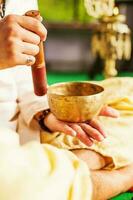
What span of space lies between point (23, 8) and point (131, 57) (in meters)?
2.38

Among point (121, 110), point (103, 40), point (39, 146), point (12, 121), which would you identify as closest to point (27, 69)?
point (12, 121)

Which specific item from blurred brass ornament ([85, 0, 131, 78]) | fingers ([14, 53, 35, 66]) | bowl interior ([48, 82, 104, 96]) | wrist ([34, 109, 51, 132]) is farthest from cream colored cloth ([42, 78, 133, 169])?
blurred brass ornament ([85, 0, 131, 78])

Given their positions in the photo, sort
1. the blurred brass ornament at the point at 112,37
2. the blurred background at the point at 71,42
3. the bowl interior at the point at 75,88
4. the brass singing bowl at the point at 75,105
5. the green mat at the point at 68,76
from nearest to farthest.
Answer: the brass singing bowl at the point at 75,105, the bowl interior at the point at 75,88, the blurred brass ornament at the point at 112,37, the green mat at the point at 68,76, the blurred background at the point at 71,42

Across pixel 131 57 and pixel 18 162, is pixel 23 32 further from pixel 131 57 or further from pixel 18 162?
pixel 131 57

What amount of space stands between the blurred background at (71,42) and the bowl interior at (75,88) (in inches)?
88.6

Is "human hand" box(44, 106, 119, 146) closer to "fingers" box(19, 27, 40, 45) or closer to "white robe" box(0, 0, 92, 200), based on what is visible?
"white robe" box(0, 0, 92, 200)

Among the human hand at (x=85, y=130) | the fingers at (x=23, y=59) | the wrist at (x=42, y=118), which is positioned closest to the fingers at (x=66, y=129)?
the human hand at (x=85, y=130)

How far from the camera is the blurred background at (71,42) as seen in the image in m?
3.69

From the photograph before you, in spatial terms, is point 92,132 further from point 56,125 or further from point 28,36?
point 28,36

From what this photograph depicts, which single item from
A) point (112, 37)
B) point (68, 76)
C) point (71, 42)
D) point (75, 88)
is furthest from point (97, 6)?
point (71, 42)

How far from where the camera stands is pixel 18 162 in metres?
1.02

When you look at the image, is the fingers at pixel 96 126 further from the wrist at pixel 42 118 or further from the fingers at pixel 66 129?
the wrist at pixel 42 118

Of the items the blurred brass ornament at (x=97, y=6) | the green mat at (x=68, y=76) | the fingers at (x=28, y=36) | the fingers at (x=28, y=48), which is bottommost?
the green mat at (x=68, y=76)

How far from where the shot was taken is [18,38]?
0.99m
